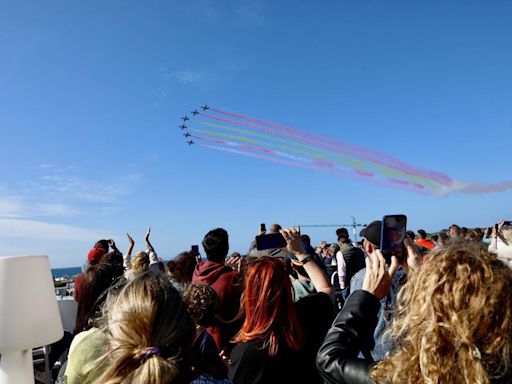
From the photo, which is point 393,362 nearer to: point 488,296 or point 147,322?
point 488,296

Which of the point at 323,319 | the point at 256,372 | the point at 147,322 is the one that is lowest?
the point at 256,372

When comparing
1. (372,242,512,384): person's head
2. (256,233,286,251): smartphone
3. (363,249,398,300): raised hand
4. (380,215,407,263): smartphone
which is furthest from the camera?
(256,233,286,251): smartphone

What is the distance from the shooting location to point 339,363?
166 centimetres

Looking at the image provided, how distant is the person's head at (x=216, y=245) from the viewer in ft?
14.2

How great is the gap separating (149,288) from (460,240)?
1380 mm

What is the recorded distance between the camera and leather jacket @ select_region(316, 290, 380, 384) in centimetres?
162

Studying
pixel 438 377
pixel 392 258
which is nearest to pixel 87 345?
pixel 392 258

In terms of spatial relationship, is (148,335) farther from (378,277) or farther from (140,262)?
(140,262)

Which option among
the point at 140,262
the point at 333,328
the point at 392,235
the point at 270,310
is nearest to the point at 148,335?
the point at 333,328

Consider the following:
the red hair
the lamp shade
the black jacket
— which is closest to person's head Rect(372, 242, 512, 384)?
the black jacket

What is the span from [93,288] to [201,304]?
983mm

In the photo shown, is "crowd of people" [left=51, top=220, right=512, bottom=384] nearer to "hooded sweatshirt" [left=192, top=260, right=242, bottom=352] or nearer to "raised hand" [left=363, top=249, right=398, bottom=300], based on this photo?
"raised hand" [left=363, top=249, right=398, bottom=300]

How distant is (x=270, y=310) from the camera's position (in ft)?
8.43

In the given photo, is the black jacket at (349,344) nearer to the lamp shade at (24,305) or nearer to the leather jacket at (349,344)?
the leather jacket at (349,344)
